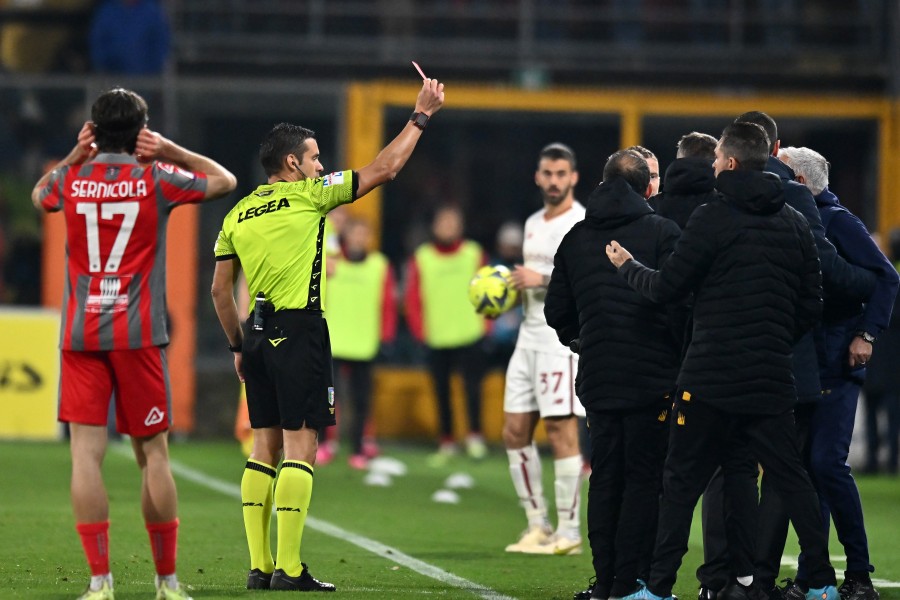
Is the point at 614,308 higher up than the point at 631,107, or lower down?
lower down

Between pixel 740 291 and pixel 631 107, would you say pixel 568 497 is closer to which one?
pixel 740 291

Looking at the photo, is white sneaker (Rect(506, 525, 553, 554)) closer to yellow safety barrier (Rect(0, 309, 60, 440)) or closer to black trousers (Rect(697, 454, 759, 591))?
black trousers (Rect(697, 454, 759, 591))

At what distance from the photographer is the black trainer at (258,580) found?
7.49m

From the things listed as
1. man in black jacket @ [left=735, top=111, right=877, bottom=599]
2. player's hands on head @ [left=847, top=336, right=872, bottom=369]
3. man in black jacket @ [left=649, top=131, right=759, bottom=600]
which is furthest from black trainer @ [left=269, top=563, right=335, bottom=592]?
player's hands on head @ [left=847, top=336, right=872, bottom=369]

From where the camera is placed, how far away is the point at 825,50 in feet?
63.4

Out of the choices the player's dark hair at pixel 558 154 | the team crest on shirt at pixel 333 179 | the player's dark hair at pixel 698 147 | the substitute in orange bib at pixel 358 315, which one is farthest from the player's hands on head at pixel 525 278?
the substitute in orange bib at pixel 358 315

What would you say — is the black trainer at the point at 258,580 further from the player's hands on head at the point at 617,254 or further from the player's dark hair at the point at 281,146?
the player's hands on head at the point at 617,254

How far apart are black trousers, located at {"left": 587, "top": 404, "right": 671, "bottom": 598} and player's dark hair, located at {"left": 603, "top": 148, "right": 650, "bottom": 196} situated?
97cm

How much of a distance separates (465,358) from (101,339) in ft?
32.1

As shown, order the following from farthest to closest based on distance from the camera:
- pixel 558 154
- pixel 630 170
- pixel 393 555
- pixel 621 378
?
1. pixel 558 154
2. pixel 393 555
3. pixel 630 170
4. pixel 621 378

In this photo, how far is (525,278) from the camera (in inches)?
383

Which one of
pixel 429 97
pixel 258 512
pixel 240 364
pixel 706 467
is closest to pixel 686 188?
pixel 429 97

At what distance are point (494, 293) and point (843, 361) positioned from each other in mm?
2934

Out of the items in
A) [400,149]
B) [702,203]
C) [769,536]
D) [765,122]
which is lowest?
[769,536]
